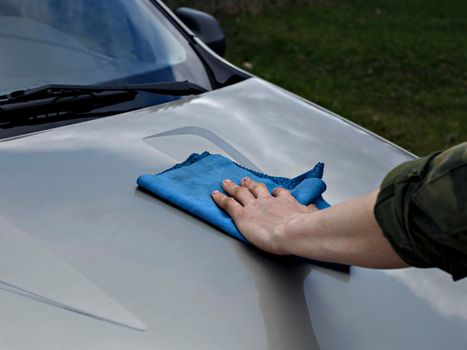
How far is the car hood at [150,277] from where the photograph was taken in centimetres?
128

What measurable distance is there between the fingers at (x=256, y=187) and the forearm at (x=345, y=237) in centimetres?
20

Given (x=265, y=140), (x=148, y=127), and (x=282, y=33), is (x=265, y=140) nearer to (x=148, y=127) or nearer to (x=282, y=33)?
(x=148, y=127)

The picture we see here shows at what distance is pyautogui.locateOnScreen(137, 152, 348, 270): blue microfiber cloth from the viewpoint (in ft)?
5.38

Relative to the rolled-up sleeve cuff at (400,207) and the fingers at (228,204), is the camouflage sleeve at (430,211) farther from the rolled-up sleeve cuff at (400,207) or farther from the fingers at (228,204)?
the fingers at (228,204)

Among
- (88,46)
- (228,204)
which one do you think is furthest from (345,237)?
(88,46)

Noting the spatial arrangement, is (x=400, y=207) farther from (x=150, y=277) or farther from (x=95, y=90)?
(x=95, y=90)

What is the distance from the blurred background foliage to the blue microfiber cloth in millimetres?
3116

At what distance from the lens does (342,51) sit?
732cm

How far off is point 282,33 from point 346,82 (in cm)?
186

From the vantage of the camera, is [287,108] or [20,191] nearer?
[20,191]

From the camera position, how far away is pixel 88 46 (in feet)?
7.47

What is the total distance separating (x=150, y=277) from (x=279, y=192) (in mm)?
484

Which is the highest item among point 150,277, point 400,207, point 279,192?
point 400,207

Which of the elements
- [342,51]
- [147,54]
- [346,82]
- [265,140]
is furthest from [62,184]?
[342,51]
